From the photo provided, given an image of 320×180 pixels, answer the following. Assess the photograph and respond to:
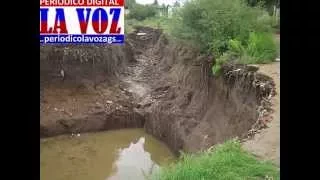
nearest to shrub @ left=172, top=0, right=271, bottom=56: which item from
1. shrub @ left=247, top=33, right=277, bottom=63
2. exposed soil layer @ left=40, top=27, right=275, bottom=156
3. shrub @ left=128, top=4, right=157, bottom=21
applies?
shrub @ left=247, top=33, right=277, bottom=63

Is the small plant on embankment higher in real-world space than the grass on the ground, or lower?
lower

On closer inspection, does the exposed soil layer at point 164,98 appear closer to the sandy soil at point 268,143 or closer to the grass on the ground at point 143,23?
the sandy soil at point 268,143

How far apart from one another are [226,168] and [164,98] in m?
8.51

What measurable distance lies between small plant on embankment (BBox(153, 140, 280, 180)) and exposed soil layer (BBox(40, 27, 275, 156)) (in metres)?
1.42

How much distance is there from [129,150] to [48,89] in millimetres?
3555

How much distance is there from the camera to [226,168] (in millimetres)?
5156

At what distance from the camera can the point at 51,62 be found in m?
13.9

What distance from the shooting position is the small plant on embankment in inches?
192

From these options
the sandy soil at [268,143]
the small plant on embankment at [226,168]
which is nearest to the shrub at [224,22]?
the sandy soil at [268,143]

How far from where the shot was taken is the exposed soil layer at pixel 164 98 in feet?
30.2

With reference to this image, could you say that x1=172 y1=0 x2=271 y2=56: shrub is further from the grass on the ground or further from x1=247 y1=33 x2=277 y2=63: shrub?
the grass on the ground

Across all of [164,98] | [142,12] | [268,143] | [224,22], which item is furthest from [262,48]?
[142,12]
